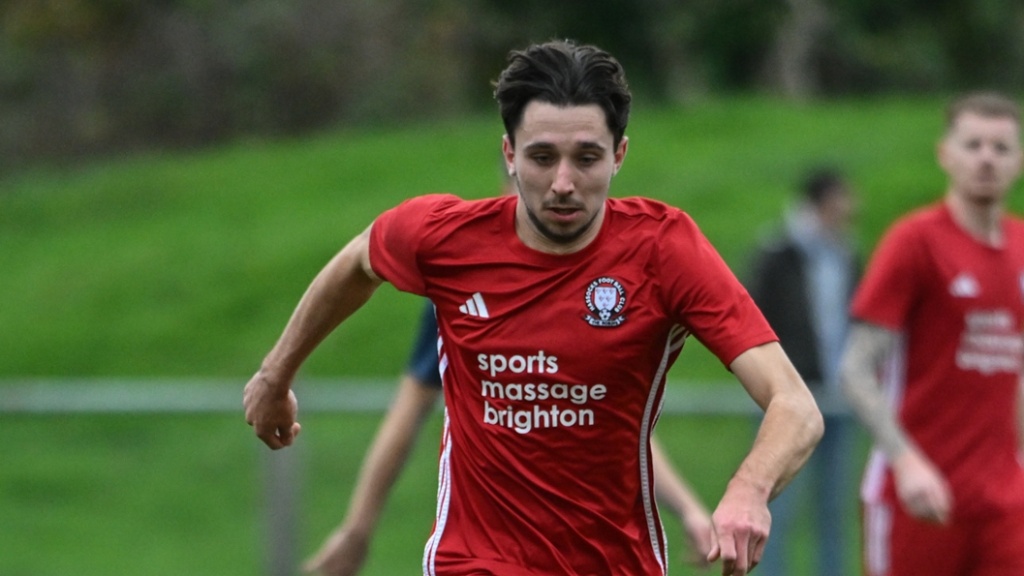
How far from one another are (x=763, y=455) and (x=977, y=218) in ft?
9.88

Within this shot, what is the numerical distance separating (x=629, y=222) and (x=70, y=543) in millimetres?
7011

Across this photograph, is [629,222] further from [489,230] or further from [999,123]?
[999,123]

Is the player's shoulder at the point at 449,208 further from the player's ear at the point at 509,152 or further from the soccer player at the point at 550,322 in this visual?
the player's ear at the point at 509,152

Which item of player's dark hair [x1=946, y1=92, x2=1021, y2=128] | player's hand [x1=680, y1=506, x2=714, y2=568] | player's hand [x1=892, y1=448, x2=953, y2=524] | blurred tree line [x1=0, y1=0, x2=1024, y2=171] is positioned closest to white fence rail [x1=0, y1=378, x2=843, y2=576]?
player's dark hair [x1=946, y1=92, x2=1021, y2=128]

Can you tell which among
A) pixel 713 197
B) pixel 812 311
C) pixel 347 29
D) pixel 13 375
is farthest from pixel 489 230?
pixel 347 29

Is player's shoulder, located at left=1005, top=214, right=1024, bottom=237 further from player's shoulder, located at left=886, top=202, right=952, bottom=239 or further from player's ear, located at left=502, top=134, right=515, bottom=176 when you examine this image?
player's ear, located at left=502, top=134, right=515, bottom=176

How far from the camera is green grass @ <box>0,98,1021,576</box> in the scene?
10.5 metres

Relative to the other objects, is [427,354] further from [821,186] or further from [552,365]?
[821,186]

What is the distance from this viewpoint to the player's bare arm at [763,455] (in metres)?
3.75

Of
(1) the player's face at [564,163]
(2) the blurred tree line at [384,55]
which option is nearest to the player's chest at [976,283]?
(1) the player's face at [564,163]

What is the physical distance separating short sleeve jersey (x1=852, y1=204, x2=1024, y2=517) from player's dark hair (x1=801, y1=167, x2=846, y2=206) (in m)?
2.96

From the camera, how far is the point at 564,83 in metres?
4.39

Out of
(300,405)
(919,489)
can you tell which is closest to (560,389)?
(919,489)

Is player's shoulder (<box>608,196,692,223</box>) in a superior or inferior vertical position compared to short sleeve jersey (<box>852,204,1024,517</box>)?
superior
